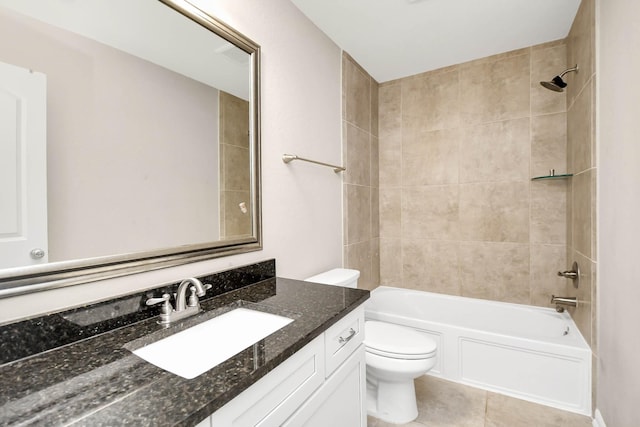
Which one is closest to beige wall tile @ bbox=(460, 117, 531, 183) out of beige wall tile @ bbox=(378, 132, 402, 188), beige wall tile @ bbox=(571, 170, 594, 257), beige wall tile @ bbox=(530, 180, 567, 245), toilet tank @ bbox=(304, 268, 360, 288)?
beige wall tile @ bbox=(530, 180, 567, 245)

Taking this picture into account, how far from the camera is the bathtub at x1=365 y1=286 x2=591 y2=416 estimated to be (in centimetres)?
173

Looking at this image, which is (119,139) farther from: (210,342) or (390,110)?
(390,110)

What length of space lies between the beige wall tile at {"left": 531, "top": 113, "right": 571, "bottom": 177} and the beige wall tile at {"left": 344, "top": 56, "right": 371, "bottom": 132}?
50.6 inches

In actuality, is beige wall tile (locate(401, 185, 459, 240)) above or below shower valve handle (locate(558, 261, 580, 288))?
above

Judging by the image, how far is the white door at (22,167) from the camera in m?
0.74

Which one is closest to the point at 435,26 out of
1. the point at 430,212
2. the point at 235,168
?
the point at 430,212

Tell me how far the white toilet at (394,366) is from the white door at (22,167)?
4.31 feet

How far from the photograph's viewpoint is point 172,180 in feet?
3.79

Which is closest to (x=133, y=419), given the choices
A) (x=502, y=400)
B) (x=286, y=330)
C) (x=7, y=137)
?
(x=286, y=330)

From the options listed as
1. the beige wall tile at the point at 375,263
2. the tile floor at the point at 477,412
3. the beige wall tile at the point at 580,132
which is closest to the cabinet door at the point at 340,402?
the tile floor at the point at 477,412

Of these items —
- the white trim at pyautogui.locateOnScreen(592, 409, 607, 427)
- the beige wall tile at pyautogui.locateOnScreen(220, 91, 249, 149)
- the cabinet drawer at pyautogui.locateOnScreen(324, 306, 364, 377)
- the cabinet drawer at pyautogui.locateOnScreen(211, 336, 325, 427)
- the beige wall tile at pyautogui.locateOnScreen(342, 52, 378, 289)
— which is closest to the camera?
the cabinet drawer at pyautogui.locateOnScreen(211, 336, 325, 427)

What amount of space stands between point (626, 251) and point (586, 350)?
809mm

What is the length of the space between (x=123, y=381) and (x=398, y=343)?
4.71 feet

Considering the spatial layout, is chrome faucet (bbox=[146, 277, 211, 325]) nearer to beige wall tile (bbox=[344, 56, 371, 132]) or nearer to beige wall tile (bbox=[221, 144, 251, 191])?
beige wall tile (bbox=[221, 144, 251, 191])
